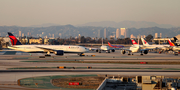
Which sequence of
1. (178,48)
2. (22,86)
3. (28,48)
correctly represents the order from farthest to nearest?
(178,48), (28,48), (22,86)

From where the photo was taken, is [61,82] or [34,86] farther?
[61,82]

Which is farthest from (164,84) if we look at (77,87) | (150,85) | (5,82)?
(5,82)

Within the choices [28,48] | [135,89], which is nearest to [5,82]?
[135,89]

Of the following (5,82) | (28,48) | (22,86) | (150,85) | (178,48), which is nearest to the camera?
(150,85)

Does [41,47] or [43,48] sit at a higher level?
[41,47]

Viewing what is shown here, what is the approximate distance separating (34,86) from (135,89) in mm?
15406

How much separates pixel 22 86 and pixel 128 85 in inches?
592

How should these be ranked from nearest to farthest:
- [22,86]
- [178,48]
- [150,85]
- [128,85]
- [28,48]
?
[150,85] < [128,85] < [22,86] < [28,48] < [178,48]

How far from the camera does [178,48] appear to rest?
123 m

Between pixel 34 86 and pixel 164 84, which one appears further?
pixel 34 86

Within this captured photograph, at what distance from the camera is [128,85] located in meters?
22.2

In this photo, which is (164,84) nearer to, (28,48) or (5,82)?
(5,82)

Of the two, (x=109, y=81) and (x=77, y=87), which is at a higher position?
(x=109, y=81)

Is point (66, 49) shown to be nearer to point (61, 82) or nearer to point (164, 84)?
point (61, 82)
